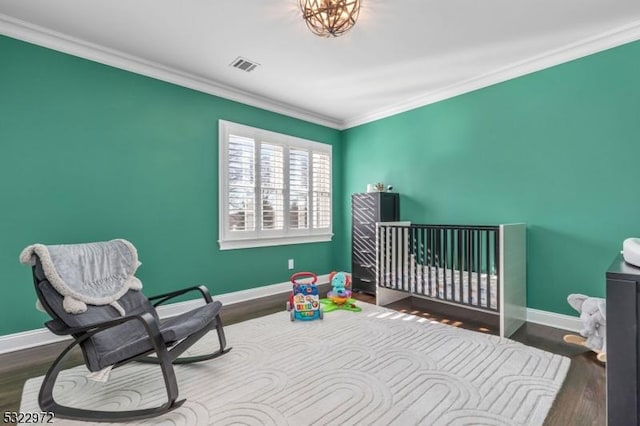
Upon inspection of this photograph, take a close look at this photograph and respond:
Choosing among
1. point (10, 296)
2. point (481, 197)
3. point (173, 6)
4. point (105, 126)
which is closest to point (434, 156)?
point (481, 197)

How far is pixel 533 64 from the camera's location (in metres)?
2.88

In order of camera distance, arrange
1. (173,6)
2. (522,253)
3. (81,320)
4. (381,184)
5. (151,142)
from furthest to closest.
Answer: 1. (381,184)
2. (151,142)
3. (522,253)
4. (173,6)
5. (81,320)

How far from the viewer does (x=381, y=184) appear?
4.15m

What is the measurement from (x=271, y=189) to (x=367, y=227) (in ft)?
4.47

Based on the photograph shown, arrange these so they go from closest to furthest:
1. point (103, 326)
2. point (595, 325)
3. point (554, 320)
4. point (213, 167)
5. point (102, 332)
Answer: point (103, 326) < point (102, 332) < point (595, 325) < point (554, 320) < point (213, 167)

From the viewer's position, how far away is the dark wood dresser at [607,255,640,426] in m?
1.02

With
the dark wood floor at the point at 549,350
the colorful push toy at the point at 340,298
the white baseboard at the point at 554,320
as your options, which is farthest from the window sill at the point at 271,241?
the white baseboard at the point at 554,320

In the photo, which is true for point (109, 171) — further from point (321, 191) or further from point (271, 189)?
point (321, 191)

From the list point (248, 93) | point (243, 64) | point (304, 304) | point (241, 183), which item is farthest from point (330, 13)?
point (304, 304)

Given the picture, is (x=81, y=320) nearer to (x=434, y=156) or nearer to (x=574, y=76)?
(x=434, y=156)

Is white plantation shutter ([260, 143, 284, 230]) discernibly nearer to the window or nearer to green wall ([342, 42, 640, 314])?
the window

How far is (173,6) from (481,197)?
3295 millimetres

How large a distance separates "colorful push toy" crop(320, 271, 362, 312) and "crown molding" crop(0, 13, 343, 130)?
2344mm

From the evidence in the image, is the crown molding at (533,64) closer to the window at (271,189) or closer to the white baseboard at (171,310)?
the window at (271,189)
